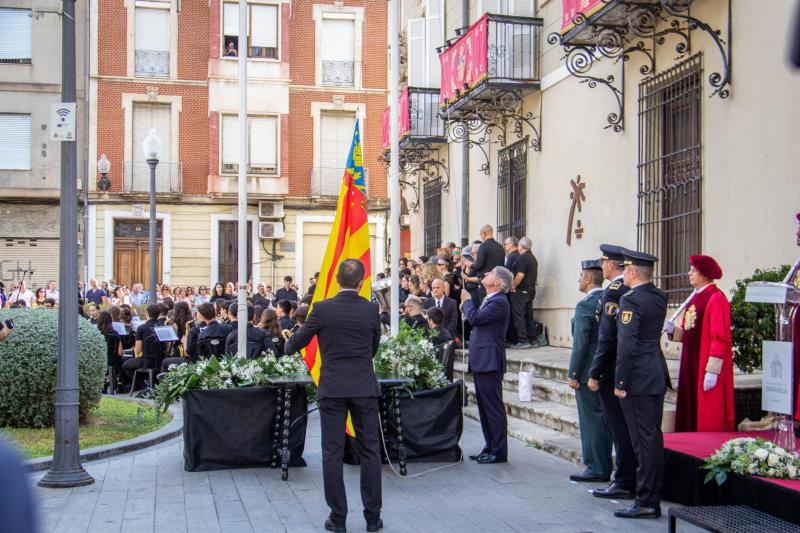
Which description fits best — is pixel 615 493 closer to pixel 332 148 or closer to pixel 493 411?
pixel 493 411

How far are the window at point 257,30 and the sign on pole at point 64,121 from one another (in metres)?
25.3

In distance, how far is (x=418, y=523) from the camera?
7516 mm

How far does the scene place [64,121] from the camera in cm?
895

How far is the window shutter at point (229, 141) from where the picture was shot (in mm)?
33062

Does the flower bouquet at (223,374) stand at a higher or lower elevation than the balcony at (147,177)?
lower

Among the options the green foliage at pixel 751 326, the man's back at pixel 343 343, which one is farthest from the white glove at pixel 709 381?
the man's back at pixel 343 343

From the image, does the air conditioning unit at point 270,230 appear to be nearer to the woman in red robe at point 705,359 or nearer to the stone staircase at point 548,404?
the stone staircase at point 548,404

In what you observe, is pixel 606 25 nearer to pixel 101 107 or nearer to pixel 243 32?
pixel 243 32

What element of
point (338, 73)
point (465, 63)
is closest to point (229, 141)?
point (338, 73)

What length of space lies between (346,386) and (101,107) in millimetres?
27674

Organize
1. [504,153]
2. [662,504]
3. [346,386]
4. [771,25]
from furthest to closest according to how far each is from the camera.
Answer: [504,153] → [771,25] → [662,504] → [346,386]

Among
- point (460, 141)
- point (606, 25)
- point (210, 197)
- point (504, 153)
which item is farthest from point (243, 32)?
point (210, 197)

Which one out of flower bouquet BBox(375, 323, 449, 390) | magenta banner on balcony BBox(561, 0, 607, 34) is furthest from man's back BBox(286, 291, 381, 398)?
magenta banner on balcony BBox(561, 0, 607, 34)

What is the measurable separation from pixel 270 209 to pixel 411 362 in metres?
23.9
